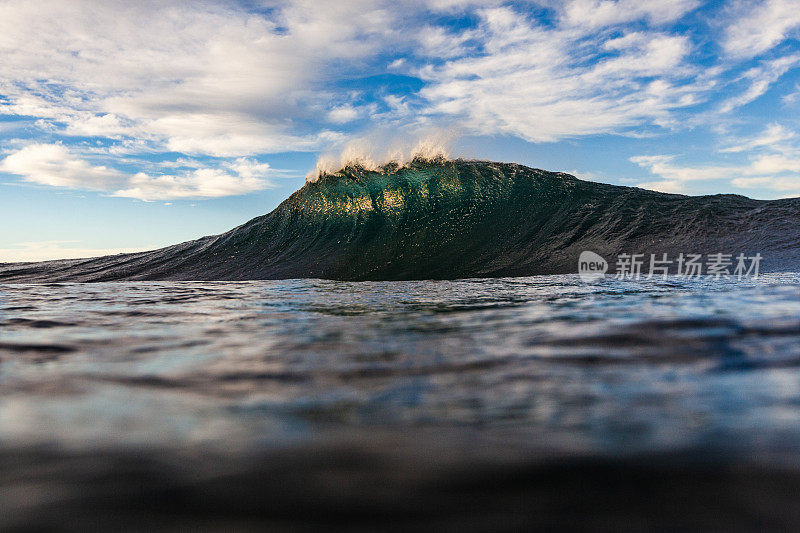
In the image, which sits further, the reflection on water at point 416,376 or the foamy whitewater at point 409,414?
the reflection on water at point 416,376

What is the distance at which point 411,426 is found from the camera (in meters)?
1.34

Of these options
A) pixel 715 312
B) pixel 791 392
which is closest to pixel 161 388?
pixel 791 392

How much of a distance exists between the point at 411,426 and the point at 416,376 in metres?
0.55

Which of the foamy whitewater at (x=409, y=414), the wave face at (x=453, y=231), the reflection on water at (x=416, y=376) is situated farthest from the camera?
the wave face at (x=453, y=231)

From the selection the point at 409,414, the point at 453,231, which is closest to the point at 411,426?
the point at 409,414

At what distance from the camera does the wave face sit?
8.77 m

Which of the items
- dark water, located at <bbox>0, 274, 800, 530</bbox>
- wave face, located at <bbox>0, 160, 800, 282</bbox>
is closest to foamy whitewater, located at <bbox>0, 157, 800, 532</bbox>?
dark water, located at <bbox>0, 274, 800, 530</bbox>

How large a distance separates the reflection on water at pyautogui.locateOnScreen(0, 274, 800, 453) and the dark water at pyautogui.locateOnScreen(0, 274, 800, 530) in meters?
0.01

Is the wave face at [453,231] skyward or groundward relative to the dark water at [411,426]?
skyward

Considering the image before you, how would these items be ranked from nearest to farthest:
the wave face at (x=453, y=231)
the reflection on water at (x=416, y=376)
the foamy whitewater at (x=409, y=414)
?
1. the foamy whitewater at (x=409, y=414)
2. the reflection on water at (x=416, y=376)
3. the wave face at (x=453, y=231)

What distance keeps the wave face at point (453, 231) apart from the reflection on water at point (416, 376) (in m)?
5.44

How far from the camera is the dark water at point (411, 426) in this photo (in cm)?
91

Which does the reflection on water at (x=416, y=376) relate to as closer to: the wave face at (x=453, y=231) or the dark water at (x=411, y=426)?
the dark water at (x=411, y=426)

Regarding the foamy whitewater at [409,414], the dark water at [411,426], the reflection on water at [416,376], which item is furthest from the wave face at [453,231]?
the dark water at [411,426]
